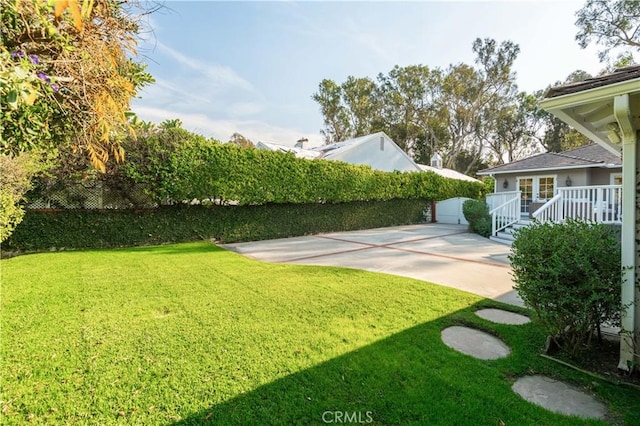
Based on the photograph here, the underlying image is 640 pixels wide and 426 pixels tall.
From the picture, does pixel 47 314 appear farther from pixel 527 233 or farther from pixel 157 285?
pixel 527 233

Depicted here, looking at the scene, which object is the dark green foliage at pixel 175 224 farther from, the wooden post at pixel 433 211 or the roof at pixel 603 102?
the roof at pixel 603 102

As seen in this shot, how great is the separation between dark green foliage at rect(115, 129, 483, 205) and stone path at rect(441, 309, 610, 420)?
910cm

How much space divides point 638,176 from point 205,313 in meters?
5.20

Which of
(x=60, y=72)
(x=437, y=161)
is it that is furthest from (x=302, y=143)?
(x=60, y=72)

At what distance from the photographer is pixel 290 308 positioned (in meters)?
4.21

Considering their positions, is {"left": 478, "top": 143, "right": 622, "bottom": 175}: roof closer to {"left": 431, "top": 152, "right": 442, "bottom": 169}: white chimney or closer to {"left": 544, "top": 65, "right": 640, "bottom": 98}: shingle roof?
{"left": 431, "top": 152, "right": 442, "bottom": 169}: white chimney

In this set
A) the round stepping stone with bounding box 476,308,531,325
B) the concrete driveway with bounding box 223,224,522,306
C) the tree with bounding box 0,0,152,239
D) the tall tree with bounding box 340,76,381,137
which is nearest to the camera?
the tree with bounding box 0,0,152,239

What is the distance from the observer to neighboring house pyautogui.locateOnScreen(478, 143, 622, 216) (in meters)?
13.9

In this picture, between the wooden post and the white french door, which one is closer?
the white french door

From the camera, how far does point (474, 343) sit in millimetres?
3328

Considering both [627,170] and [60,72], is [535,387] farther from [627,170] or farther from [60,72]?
[60,72]

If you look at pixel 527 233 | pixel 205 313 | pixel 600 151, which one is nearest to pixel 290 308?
pixel 205 313

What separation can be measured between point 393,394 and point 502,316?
257 cm

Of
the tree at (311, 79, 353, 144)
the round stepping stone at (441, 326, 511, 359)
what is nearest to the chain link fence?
the round stepping stone at (441, 326, 511, 359)
